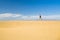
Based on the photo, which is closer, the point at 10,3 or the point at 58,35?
the point at 58,35

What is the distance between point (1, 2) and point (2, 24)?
73cm

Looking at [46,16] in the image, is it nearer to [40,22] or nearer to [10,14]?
[40,22]

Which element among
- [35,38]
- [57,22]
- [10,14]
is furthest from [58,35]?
[10,14]

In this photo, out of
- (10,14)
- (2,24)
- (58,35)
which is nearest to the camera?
(58,35)

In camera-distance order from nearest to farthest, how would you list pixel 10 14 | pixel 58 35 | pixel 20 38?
pixel 20 38 < pixel 58 35 < pixel 10 14

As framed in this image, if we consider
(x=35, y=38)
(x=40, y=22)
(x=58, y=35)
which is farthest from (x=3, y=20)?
(x=58, y=35)

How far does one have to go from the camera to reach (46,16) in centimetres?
299

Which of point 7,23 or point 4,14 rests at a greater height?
point 4,14

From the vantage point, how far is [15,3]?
9.67 feet

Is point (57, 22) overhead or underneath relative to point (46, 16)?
underneath

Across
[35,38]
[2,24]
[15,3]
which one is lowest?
[35,38]

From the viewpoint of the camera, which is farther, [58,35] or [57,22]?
[57,22]

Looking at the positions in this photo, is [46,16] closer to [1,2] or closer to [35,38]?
[35,38]

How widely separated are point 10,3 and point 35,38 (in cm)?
146
